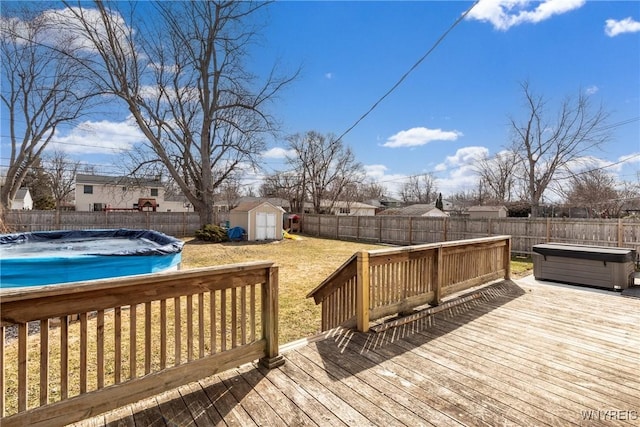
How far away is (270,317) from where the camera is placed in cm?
268

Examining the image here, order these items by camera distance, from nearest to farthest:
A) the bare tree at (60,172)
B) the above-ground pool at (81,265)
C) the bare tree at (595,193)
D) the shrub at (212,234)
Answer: the above-ground pool at (81,265), the shrub at (212,234), the bare tree at (595,193), the bare tree at (60,172)

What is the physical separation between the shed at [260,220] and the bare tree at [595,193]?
18129mm

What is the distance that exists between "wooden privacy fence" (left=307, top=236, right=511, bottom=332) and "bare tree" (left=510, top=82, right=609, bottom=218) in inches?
696

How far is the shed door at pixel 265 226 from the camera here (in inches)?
673

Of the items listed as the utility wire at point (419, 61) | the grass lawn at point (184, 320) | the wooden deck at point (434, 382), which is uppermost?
the utility wire at point (419, 61)

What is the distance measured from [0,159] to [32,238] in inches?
661

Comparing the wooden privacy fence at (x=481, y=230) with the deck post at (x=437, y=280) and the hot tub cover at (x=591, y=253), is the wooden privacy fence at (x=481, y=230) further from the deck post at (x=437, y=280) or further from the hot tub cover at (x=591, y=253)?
the deck post at (x=437, y=280)


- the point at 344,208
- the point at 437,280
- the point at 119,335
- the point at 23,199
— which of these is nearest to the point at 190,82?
the point at 437,280

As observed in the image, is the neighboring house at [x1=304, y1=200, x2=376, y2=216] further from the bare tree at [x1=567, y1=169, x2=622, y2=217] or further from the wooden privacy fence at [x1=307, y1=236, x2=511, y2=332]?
the wooden privacy fence at [x1=307, y1=236, x2=511, y2=332]

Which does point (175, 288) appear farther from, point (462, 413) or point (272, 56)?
point (272, 56)

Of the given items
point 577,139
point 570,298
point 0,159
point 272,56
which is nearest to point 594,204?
point 577,139

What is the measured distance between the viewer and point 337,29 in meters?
8.54

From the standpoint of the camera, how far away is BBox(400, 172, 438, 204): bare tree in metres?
51.7

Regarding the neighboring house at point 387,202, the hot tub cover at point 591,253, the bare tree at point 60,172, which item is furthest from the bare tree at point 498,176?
the bare tree at point 60,172
